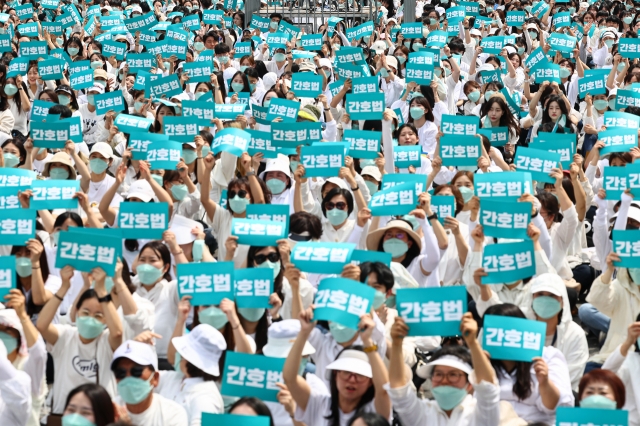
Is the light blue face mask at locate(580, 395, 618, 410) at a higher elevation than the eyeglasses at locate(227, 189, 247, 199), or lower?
lower

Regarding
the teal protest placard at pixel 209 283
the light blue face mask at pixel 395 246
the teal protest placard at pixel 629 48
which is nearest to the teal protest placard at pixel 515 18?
the teal protest placard at pixel 629 48

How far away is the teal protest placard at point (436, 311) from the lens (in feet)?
20.6

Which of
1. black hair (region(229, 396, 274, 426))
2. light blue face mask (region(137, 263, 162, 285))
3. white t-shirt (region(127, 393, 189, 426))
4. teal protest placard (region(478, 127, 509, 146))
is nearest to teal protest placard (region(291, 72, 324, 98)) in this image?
teal protest placard (region(478, 127, 509, 146))

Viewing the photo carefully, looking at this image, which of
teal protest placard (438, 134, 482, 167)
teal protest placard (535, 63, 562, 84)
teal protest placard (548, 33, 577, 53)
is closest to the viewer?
teal protest placard (438, 134, 482, 167)

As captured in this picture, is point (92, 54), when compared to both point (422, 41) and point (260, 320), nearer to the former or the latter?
point (422, 41)

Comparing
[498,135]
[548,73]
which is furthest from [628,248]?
[548,73]

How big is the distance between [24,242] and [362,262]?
250cm

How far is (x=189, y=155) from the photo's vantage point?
1075 cm

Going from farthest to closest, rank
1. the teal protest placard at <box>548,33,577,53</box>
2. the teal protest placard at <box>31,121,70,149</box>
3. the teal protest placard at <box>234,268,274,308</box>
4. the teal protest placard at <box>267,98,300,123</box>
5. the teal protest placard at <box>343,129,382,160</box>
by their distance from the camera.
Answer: the teal protest placard at <box>548,33,577,53</box>
the teal protest placard at <box>267,98,300,123</box>
the teal protest placard at <box>31,121,70,149</box>
the teal protest placard at <box>343,129,382,160</box>
the teal protest placard at <box>234,268,274,308</box>

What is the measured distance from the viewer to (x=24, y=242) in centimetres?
803

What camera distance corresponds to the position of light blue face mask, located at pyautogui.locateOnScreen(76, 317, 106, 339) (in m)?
6.84

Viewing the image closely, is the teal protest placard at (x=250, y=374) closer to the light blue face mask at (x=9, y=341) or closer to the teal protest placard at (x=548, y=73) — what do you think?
the light blue face mask at (x=9, y=341)

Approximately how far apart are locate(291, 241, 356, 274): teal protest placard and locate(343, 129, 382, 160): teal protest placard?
126 inches

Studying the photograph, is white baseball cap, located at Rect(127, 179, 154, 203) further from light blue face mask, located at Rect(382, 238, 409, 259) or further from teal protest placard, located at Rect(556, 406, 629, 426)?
teal protest placard, located at Rect(556, 406, 629, 426)
